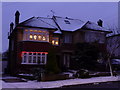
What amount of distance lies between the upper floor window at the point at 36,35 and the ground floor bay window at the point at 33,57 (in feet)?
6.11

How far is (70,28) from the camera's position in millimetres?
29984

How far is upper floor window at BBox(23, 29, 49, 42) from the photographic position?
2495 centimetres

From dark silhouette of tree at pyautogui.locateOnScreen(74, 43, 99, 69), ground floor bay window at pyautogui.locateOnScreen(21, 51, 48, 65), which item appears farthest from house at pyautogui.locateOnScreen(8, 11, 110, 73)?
dark silhouette of tree at pyautogui.locateOnScreen(74, 43, 99, 69)

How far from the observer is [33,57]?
987 inches

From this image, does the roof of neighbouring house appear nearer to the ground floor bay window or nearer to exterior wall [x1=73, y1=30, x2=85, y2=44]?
exterior wall [x1=73, y1=30, x2=85, y2=44]

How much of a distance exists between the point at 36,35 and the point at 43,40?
118 centimetres

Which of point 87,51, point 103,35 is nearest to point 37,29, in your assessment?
point 87,51

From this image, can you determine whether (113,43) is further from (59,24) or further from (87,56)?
(59,24)

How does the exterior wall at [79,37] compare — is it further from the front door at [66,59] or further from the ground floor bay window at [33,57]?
the ground floor bay window at [33,57]

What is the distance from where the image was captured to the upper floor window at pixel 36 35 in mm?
24953

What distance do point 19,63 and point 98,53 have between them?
1075cm

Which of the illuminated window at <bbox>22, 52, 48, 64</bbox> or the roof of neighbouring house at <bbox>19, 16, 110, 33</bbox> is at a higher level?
the roof of neighbouring house at <bbox>19, 16, 110, 33</bbox>

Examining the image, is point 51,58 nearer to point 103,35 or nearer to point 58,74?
point 58,74

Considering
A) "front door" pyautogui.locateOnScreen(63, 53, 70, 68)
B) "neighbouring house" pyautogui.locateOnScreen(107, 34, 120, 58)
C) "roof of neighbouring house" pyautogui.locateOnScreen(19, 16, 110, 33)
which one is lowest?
"front door" pyautogui.locateOnScreen(63, 53, 70, 68)
